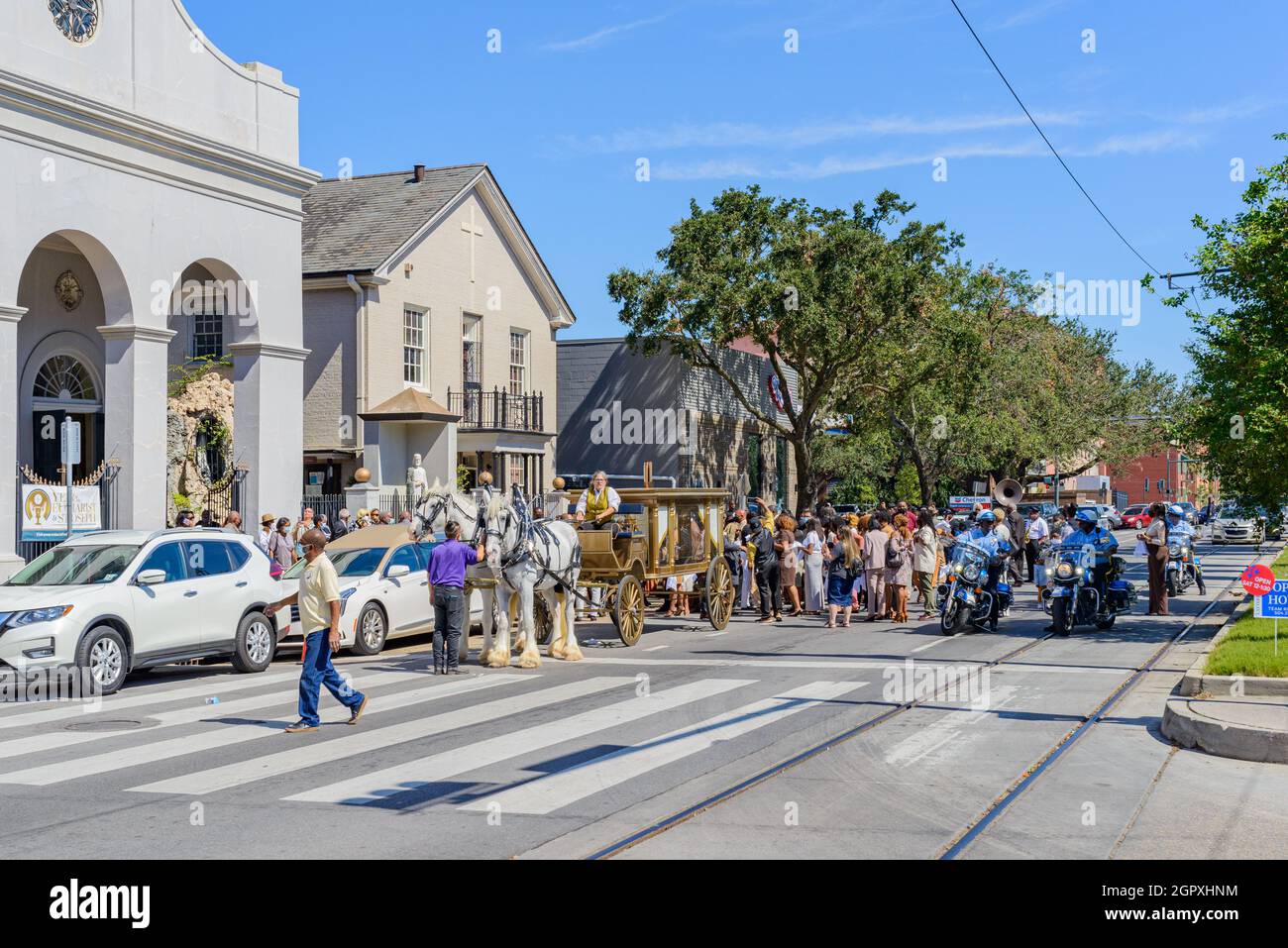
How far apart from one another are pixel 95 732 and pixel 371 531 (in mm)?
7915

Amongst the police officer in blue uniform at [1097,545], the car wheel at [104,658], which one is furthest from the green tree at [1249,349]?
the car wheel at [104,658]

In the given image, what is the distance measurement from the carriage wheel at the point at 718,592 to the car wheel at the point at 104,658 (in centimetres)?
891

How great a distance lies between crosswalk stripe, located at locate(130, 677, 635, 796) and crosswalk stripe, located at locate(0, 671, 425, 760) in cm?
192

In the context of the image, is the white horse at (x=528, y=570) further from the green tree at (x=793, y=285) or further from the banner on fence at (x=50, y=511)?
the green tree at (x=793, y=285)

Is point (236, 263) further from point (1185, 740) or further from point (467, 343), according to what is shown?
point (1185, 740)

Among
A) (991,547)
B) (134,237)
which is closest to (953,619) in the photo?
(991,547)

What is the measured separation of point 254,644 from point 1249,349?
14452 millimetres

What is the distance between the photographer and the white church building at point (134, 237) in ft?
65.9

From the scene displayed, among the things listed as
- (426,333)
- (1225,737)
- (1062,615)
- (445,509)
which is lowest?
(1225,737)

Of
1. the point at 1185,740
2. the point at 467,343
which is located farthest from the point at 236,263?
the point at 1185,740

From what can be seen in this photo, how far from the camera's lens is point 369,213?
113 ft

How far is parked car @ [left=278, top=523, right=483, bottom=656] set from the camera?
17.0 m

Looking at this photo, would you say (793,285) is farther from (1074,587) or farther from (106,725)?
(106,725)

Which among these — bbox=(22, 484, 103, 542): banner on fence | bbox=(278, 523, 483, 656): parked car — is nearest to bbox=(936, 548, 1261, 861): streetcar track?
bbox=(278, 523, 483, 656): parked car
